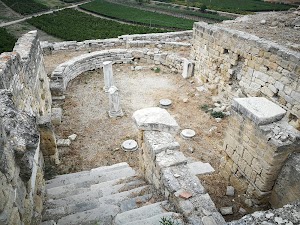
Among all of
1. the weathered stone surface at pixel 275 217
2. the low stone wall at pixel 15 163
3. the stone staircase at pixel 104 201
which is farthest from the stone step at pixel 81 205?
the weathered stone surface at pixel 275 217

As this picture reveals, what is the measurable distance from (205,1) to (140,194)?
36.3 meters

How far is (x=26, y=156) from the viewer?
9.94 feet

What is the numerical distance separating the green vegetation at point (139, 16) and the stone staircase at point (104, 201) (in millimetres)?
19727

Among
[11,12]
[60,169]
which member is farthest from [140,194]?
[11,12]

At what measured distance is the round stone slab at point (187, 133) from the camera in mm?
7834

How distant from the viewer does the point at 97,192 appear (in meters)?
4.85

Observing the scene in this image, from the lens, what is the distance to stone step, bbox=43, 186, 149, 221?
4109 millimetres

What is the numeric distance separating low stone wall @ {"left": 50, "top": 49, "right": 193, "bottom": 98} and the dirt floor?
37 cm

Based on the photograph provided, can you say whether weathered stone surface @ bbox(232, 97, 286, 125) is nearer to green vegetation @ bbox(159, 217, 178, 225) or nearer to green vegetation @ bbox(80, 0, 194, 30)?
green vegetation @ bbox(159, 217, 178, 225)

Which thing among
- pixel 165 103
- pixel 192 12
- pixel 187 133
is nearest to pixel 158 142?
pixel 187 133

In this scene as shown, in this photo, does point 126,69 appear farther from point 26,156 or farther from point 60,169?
point 26,156

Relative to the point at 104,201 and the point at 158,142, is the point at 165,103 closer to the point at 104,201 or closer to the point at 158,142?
the point at 158,142

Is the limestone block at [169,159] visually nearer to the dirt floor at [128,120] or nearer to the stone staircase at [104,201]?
the stone staircase at [104,201]

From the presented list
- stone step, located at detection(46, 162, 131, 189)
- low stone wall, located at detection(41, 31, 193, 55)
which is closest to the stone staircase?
stone step, located at detection(46, 162, 131, 189)
